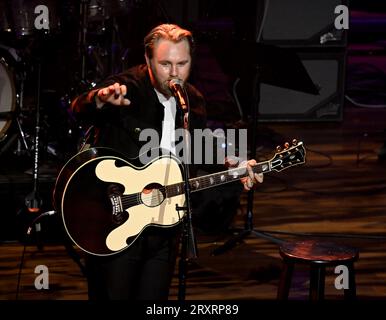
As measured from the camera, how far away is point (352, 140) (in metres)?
10.3

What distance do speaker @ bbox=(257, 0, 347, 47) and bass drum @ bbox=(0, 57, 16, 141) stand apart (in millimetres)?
4206

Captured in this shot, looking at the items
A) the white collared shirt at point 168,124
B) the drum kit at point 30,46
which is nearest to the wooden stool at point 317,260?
the white collared shirt at point 168,124

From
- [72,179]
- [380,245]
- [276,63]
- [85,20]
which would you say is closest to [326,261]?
[72,179]

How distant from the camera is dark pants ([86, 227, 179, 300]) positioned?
4227 millimetres

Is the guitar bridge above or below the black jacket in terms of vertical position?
below

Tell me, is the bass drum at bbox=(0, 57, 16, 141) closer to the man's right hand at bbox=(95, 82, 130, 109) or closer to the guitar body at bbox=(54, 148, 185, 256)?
the guitar body at bbox=(54, 148, 185, 256)

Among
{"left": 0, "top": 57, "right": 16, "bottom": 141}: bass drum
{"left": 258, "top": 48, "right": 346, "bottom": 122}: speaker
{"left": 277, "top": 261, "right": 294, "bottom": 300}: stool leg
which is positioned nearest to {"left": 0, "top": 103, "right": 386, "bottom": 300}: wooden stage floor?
{"left": 258, "top": 48, "right": 346, "bottom": 122}: speaker

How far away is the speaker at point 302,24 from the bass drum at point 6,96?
13.8 ft

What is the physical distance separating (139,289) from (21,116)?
3.75 m

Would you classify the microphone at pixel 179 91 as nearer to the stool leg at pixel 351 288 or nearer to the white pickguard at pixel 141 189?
the white pickguard at pixel 141 189

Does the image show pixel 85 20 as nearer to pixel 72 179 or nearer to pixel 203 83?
pixel 72 179

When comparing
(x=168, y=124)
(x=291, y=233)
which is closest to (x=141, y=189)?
(x=168, y=124)

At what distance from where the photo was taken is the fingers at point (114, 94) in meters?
3.83
